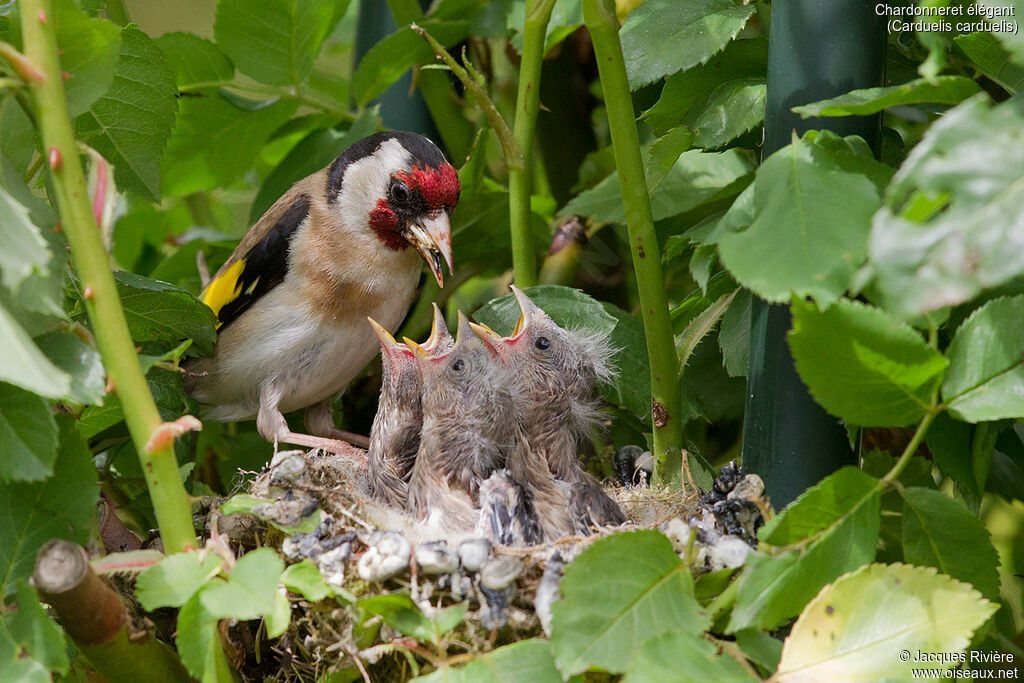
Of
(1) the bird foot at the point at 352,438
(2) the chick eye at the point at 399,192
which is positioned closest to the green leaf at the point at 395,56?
Result: (2) the chick eye at the point at 399,192

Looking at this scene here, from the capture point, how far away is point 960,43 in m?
1.19

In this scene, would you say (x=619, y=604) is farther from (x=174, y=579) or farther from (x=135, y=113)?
(x=135, y=113)

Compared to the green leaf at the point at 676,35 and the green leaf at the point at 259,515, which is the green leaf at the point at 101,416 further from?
the green leaf at the point at 676,35

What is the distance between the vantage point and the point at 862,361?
94cm

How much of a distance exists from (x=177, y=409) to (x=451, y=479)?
480 millimetres

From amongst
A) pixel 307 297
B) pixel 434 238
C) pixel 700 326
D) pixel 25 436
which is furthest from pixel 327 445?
pixel 25 436

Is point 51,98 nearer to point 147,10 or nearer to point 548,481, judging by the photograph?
point 548,481

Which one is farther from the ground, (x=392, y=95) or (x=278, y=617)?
(x=392, y=95)

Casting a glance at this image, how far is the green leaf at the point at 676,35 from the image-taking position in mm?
1367

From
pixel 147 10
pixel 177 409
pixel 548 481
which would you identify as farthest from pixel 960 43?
pixel 147 10

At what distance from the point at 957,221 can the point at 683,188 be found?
3.07 ft

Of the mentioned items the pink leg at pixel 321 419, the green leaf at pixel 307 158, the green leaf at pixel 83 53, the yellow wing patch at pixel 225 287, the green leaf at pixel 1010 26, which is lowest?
the pink leg at pixel 321 419

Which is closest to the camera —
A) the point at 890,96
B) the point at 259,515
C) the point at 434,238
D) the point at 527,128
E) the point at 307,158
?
the point at 890,96

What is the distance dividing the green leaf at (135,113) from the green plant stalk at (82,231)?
1.65ft
